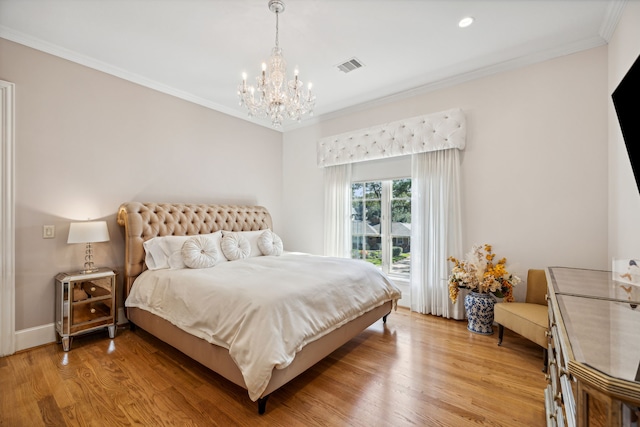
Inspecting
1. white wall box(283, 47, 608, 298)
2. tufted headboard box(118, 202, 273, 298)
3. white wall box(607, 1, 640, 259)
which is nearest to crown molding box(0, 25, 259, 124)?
tufted headboard box(118, 202, 273, 298)

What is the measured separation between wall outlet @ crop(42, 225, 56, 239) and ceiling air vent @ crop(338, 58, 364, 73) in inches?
134

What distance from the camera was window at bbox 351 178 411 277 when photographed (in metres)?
3.93

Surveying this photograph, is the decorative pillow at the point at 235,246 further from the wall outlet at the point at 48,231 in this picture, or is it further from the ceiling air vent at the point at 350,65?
the ceiling air vent at the point at 350,65

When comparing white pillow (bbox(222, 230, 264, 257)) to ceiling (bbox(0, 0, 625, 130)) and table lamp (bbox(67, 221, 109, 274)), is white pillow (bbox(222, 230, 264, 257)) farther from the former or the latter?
ceiling (bbox(0, 0, 625, 130))

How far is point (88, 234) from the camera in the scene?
260cm

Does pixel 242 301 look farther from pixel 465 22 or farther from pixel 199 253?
pixel 465 22

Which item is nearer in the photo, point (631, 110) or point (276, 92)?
point (631, 110)

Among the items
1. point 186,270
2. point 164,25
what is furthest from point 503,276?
point 164,25

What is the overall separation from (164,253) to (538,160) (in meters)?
4.09

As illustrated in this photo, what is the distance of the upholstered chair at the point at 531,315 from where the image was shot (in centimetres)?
225

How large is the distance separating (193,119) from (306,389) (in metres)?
3.62

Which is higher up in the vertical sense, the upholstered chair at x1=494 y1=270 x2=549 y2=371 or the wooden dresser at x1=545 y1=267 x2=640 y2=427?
the wooden dresser at x1=545 y1=267 x2=640 y2=427

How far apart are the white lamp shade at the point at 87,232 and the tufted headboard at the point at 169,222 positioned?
0.88 ft

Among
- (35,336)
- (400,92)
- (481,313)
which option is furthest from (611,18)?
(35,336)
